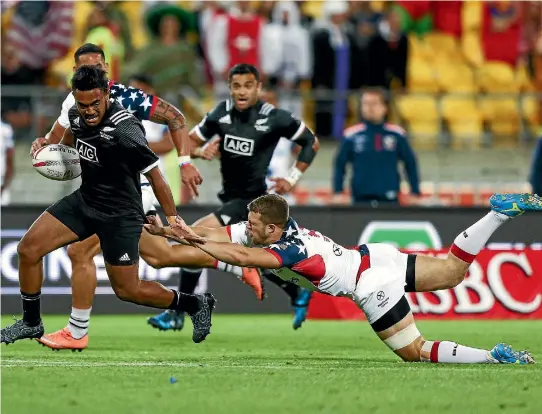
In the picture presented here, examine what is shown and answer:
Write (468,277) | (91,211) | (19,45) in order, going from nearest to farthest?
(91,211), (468,277), (19,45)

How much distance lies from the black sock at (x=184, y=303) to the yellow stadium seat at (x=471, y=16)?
11405 millimetres

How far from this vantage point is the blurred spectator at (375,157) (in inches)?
616

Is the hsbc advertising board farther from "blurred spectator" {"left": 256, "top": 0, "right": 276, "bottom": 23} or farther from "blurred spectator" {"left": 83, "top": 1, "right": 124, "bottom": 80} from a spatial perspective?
"blurred spectator" {"left": 256, "top": 0, "right": 276, "bottom": 23}

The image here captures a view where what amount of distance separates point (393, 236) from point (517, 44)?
635 cm

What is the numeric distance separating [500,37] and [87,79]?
12520 mm

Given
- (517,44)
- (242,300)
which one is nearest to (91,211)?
(242,300)

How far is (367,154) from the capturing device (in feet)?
51.5

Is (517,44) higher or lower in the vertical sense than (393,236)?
higher

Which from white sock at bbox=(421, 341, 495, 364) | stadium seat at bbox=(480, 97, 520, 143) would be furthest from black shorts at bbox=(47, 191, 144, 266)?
stadium seat at bbox=(480, 97, 520, 143)

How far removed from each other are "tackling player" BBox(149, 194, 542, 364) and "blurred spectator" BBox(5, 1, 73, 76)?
10115 millimetres

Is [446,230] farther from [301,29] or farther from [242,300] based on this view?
[301,29]

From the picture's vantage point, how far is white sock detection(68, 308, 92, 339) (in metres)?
10.6

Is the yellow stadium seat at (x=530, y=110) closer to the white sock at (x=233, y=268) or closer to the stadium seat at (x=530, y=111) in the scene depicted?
the stadium seat at (x=530, y=111)

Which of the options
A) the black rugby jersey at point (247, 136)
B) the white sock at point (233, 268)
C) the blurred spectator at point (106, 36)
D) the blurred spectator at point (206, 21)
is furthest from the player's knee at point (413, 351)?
the blurred spectator at point (206, 21)
